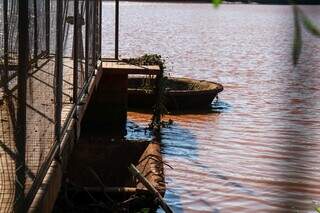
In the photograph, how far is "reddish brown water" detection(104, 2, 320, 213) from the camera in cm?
125

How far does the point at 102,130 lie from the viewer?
385 inches

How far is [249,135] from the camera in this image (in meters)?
10.5

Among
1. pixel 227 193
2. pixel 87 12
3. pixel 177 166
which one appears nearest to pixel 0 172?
pixel 87 12

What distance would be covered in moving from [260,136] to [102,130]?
250 centimetres

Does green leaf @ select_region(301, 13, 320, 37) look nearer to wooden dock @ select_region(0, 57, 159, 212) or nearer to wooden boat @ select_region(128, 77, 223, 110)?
wooden dock @ select_region(0, 57, 159, 212)

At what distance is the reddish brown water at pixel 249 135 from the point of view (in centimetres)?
125

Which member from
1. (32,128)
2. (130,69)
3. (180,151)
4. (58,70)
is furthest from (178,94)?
(32,128)

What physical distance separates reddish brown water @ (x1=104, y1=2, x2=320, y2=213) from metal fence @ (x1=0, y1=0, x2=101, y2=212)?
0.80 metres

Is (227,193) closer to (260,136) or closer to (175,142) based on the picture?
(175,142)

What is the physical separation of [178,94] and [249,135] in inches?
67.8

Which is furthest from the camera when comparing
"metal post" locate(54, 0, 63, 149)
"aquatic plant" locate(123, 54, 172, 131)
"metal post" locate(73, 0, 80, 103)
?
"aquatic plant" locate(123, 54, 172, 131)

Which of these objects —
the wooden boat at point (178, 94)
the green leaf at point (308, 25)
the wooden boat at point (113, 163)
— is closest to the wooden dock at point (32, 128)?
the green leaf at point (308, 25)

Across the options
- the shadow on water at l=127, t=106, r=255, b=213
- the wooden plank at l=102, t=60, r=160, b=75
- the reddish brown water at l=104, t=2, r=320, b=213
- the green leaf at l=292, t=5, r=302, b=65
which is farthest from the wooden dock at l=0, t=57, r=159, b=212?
the wooden plank at l=102, t=60, r=160, b=75

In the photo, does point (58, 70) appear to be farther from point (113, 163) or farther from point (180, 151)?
point (180, 151)
